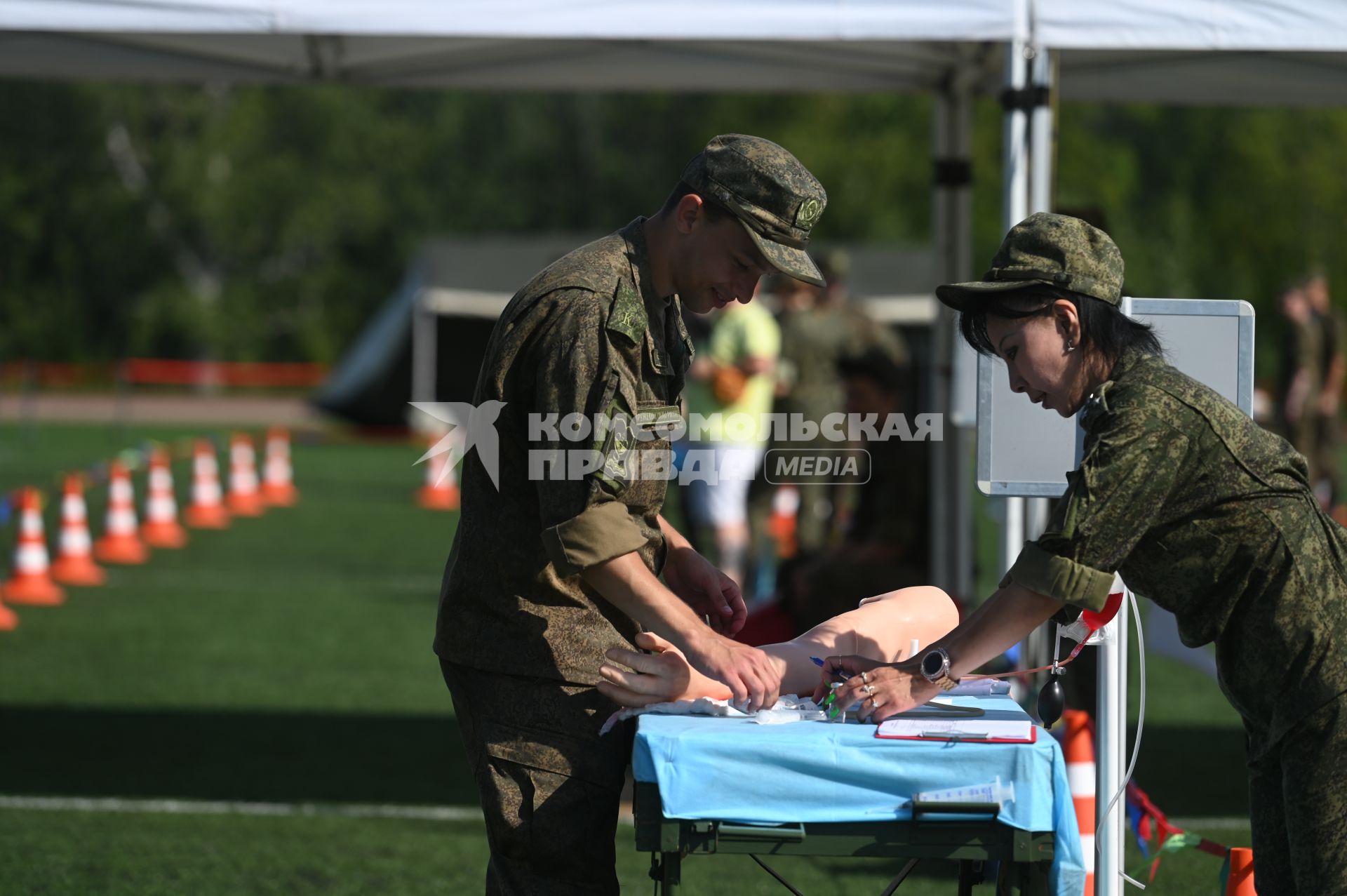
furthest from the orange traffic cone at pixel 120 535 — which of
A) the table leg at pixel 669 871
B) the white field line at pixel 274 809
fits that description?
the table leg at pixel 669 871

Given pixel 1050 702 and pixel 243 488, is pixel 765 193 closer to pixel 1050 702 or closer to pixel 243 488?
pixel 1050 702

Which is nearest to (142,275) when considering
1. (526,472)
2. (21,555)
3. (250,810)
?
(21,555)

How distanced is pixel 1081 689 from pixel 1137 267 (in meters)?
34.4

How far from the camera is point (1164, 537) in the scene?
2691 millimetres

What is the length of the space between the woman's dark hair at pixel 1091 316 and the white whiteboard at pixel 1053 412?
738mm

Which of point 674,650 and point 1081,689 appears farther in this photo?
point 1081,689

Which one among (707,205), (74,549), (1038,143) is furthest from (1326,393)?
(707,205)

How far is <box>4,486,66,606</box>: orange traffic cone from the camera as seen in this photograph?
9.58 metres

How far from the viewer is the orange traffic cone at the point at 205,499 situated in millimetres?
13867

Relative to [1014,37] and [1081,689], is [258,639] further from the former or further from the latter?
[1014,37]

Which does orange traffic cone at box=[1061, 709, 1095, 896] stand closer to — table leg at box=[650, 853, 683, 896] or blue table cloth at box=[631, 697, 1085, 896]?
blue table cloth at box=[631, 697, 1085, 896]

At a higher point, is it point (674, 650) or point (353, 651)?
point (674, 650)

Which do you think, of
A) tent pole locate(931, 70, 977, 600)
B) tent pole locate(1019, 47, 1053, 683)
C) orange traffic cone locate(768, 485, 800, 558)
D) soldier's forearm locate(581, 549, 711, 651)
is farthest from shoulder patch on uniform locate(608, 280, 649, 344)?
orange traffic cone locate(768, 485, 800, 558)

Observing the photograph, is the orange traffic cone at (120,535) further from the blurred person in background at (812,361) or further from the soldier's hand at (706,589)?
the soldier's hand at (706,589)
